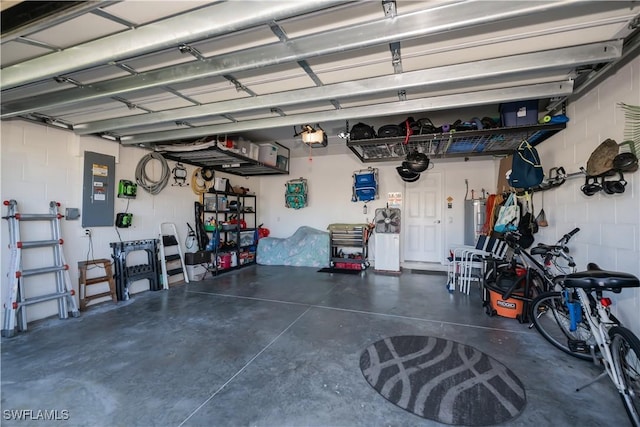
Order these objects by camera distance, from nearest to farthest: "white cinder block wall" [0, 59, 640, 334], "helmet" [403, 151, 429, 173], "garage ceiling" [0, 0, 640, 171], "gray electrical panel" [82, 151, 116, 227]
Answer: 1. "garage ceiling" [0, 0, 640, 171]
2. "white cinder block wall" [0, 59, 640, 334]
3. "gray electrical panel" [82, 151, 116, 227]
4. "helmet" [403, 151, 429, 173]

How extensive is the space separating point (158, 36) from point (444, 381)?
3.20 m

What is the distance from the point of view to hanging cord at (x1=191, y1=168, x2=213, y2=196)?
18.1ft

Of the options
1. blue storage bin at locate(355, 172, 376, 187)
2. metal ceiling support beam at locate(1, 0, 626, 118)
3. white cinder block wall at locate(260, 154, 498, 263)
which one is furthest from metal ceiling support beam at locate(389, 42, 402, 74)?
white cinder block wall at locate(260, 154, 498, 263)

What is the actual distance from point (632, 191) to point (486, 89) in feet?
4.83

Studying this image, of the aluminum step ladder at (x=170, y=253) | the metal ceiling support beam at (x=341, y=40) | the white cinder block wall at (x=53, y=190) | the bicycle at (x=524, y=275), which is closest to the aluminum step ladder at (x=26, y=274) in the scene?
the white cinder block wall at (x=53, y=190)

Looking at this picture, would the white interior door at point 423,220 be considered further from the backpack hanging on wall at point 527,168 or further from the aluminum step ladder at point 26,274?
the aluminum step ladder at point 26,274

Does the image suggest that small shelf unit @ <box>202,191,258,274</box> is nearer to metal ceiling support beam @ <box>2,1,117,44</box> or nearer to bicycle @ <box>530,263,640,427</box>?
metal ceiling support beam @ <box>2,1,117,44</box>

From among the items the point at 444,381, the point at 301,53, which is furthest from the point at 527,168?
the point at 301,53

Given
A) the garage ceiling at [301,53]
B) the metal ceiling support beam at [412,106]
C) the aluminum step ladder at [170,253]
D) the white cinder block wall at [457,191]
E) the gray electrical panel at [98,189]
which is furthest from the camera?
the aluminum step ladder at [170,253]

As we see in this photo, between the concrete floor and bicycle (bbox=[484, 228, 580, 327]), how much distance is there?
316mm

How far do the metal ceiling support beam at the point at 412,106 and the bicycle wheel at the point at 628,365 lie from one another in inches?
82.8

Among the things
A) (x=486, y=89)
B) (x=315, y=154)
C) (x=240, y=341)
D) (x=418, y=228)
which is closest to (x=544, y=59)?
(x=486, y=89)

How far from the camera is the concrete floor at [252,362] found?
1678mm

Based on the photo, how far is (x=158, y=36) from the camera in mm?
1618
